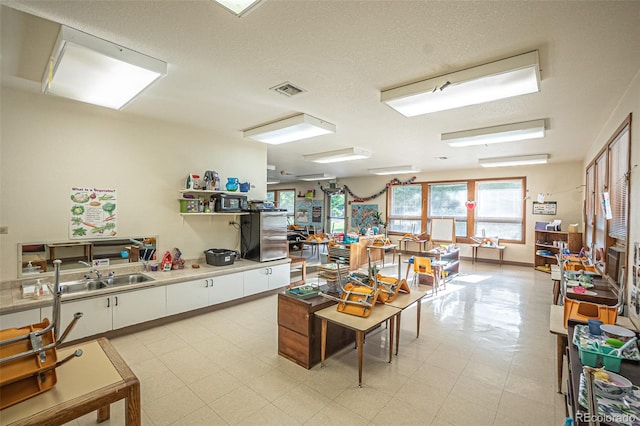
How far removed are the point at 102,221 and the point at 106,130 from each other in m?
1.19

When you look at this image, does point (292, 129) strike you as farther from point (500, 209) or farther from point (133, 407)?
point (500, 209)

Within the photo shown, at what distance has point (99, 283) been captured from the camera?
3646 millimetres

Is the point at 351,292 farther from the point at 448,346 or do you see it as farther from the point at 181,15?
the point at 181,15

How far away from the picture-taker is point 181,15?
6.13 ft

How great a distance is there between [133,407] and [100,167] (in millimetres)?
3328

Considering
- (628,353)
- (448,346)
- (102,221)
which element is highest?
(102,221)

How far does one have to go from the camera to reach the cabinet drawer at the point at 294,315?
286cm

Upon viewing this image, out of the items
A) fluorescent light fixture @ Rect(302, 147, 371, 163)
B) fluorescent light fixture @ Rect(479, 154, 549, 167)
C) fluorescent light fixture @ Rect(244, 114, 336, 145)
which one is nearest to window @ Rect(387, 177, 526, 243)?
fluorescent light fixture @ Rect(479, 154, 549, 167)

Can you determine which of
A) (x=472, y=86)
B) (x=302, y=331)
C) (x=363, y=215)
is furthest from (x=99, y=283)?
(x=363, y=215)

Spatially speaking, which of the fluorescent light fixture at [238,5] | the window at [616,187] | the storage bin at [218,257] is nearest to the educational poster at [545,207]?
the window at [616,187]

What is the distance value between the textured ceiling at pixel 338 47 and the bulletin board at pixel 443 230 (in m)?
4.94

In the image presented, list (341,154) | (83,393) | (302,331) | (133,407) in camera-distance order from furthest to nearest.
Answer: (341,154), (302,331), (133,407), (83,393)

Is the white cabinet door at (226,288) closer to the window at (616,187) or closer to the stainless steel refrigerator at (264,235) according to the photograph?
the stainless steel refrigerator at (264,235)

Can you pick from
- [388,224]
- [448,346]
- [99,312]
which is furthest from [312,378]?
[388,224]
